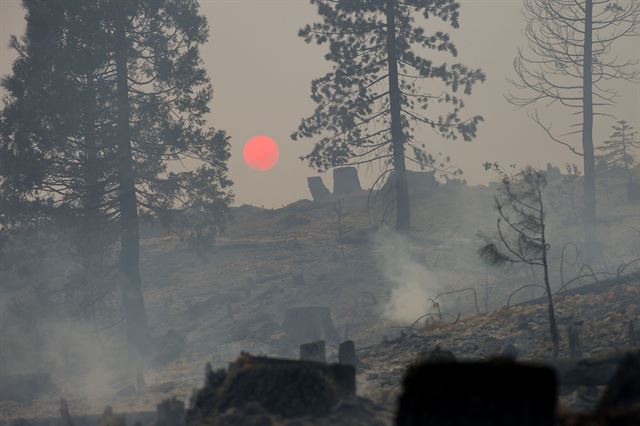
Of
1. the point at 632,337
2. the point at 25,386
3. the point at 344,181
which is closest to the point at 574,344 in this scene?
the point at 632,337

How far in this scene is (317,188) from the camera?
61.2 metres

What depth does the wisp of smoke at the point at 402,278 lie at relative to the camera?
29984 mm

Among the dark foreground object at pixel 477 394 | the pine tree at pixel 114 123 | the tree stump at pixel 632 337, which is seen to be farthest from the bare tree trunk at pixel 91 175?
the dark foreground object at pixel 477 394

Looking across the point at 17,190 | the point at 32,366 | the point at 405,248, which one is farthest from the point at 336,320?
the point at 17,190

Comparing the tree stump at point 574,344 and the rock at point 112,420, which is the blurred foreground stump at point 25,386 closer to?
the rock at point 112,420

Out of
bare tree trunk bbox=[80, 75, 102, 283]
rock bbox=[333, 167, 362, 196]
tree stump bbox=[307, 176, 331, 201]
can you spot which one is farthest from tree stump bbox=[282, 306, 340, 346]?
rock bbox=[333, 167, 362, 196]

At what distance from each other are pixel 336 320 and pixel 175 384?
7.68m

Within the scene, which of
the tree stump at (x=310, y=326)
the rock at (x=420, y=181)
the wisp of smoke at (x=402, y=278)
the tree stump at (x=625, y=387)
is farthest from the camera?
the rock at (x=420, y=181)

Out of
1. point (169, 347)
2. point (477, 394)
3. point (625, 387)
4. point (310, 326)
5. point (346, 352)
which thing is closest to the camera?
Result: point (477, 394)

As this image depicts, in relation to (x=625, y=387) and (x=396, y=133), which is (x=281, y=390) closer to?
(x=625, y=387)

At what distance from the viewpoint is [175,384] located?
24.2 m

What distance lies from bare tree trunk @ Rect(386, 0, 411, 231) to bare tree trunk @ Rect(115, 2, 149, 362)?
1022 cm

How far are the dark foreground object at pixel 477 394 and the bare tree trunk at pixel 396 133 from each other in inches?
1240

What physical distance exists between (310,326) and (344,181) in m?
33.3
